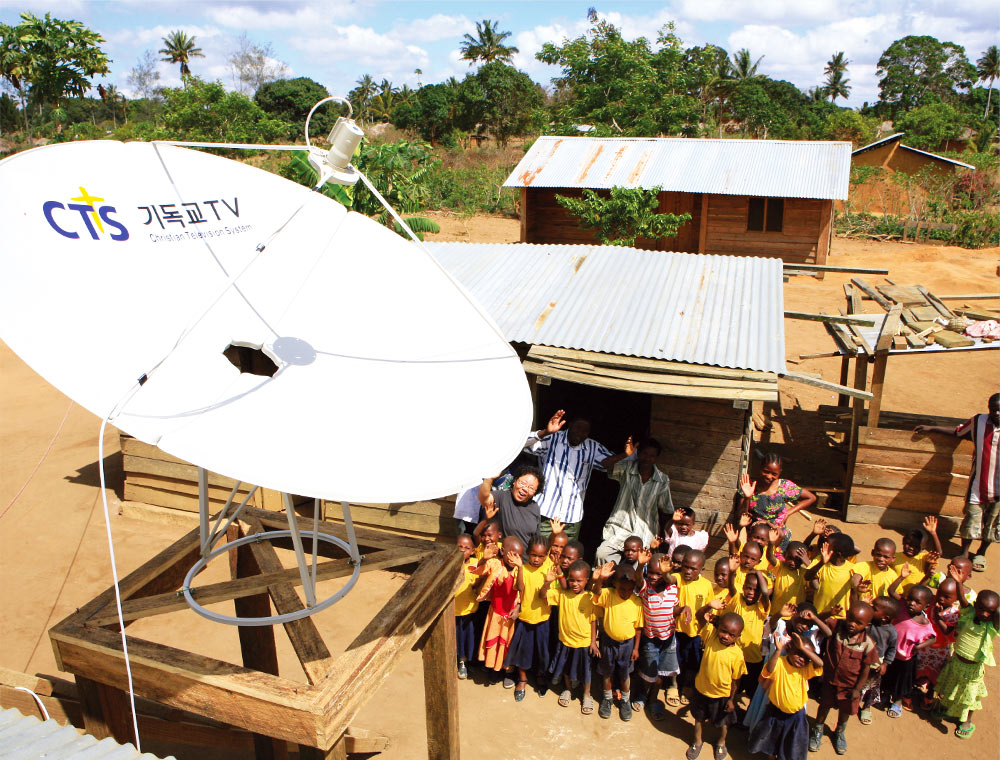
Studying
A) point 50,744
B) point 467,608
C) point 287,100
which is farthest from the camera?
point 287,100

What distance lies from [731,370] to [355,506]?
A: 4247 millimetres

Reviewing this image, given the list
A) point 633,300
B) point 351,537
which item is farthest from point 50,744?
point 633,300

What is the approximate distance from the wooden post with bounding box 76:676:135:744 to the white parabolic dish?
57.8 inches

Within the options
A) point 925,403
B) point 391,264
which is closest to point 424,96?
point 925,403

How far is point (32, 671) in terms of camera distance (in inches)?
250

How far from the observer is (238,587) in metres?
3.49

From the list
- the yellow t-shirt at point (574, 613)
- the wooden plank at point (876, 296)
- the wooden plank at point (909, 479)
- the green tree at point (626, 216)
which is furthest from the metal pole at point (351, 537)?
the green tree at point (626, 216)

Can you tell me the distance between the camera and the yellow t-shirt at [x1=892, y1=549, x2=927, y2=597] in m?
5.84

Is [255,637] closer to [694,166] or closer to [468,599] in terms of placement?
[468,599]

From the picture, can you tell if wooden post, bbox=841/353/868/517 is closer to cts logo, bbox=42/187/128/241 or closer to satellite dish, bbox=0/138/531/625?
satellite dish, bbox=0/138/531/625

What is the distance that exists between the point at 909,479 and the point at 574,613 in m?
4.93

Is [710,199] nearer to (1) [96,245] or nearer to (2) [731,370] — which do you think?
(2) [731,370]

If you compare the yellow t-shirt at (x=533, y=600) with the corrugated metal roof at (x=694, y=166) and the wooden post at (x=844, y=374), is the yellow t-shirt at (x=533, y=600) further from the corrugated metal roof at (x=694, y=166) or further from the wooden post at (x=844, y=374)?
the corrugated metal roof at (x=694, y=166)

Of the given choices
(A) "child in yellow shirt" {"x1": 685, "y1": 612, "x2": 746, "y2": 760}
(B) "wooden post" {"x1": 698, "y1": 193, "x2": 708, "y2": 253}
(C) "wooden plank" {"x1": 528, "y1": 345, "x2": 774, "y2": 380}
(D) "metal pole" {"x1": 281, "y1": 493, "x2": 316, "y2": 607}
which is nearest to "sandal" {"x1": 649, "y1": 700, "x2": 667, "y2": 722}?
(A) "child in yellow shirt" {"x1": 685, "y1": 612, "x2": 746, "y2": 760}
